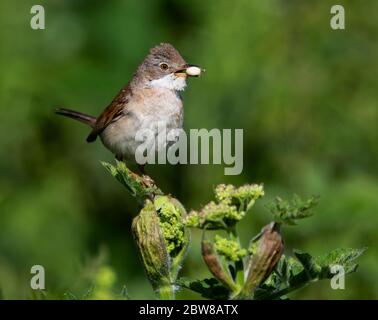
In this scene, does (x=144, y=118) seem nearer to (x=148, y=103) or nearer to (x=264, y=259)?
(x=148, y=103)

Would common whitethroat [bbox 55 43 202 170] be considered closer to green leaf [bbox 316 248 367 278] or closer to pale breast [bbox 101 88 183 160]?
pale breast [bbox 101 88 183 160]

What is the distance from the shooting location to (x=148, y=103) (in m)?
5.46

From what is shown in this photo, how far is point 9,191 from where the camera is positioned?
23.2 feet

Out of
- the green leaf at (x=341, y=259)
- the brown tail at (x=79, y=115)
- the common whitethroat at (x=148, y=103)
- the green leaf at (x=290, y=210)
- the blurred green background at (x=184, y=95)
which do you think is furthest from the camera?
the blurred green background at (x=184, y=95)

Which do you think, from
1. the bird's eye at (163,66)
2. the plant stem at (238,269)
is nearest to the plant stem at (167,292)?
the plant stem at (238,269)

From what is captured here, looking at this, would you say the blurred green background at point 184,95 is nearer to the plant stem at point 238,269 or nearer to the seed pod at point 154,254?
the seed pod at point 154,254

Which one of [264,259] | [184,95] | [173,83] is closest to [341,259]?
[264,259]

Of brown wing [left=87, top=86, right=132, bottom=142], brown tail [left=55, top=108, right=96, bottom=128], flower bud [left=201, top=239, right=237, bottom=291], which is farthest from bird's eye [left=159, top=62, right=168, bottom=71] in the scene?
flower bud [left=201, top=239, right=237, bottom=291]

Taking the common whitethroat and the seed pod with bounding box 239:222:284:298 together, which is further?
the common whitethroat

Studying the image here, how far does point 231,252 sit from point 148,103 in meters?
3.38

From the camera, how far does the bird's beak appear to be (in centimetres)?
521

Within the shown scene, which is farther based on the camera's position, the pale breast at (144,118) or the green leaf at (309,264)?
the pale breast at (144,118)

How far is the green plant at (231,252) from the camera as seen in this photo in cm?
216

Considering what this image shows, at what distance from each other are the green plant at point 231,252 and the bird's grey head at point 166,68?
2.99m
